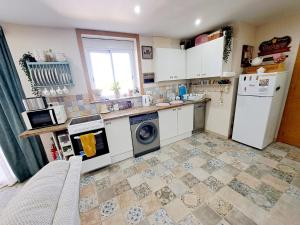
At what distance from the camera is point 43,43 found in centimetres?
199

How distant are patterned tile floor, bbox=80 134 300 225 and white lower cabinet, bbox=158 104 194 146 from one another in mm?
415

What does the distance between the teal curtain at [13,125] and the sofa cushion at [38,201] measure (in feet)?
5.68

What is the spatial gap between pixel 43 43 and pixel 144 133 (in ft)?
7.33

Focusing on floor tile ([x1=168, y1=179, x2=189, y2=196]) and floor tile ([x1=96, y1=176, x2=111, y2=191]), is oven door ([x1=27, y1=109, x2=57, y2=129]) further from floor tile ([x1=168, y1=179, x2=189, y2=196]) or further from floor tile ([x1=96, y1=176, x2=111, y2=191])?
floor tile ([x1=168, y1=179, x2=189, y2=196])

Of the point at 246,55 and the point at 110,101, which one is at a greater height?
the point at 246,55

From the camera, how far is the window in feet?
7.98

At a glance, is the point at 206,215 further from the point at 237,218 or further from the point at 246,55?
the point at 246,55

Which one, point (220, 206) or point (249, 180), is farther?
point (249, 180)

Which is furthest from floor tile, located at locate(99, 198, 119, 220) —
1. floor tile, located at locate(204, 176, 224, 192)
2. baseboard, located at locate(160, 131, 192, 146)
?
baseboard, located at locate(160, 131, 192, 146)

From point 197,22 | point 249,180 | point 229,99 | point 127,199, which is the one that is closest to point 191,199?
point 127,199

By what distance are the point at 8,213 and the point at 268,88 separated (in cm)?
307

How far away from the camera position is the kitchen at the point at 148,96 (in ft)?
6.27

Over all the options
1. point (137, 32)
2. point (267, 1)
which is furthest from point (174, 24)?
point (267, 1)

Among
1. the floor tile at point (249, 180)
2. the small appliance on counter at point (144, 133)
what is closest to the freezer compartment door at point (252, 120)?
the floor tile at point (249, 180)
